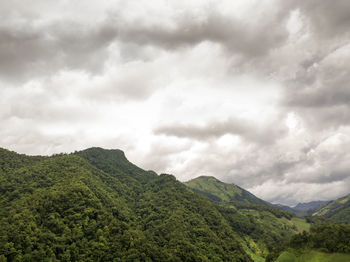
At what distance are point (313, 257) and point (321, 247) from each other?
39.6 feet

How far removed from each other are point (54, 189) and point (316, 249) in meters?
217

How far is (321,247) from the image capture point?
172500mm

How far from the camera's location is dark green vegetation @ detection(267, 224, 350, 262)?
159 m

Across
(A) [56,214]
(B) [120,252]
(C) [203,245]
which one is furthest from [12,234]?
(C) [203,245]

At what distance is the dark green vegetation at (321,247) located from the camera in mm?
159312

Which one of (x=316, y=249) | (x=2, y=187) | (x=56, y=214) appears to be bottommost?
(x=316, y=249)

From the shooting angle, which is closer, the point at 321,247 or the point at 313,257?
the point at 313,257

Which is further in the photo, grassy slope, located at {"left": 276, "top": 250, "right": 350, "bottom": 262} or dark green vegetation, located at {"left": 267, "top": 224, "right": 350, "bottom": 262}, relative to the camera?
dark green vegetation, located at {"left": 267, "top": 224, "right": 350, "bottom": 262}

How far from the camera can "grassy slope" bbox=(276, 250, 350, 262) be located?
154 m

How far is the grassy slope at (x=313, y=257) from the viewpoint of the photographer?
154375mm

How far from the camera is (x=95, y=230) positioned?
539 ft

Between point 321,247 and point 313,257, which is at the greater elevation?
point 321,247

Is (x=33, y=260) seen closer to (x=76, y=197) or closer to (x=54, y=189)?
(x=76, y=197)

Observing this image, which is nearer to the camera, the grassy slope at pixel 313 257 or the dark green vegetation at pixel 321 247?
the grassy slope at pixel 313 257
